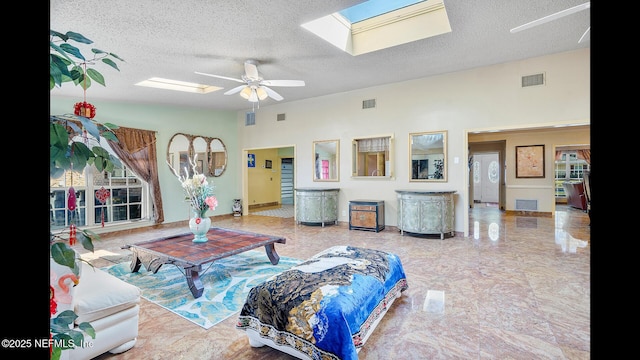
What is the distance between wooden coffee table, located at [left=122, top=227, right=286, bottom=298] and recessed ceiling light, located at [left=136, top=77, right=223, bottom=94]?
3216 mm

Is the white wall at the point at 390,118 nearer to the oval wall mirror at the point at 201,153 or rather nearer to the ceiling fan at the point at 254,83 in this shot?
the oval wall mirror at the point at 201,153

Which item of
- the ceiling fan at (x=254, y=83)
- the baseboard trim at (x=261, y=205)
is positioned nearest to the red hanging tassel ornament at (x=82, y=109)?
the ceiling fan at (x=254, y=83)

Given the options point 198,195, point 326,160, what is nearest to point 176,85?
point 198,195

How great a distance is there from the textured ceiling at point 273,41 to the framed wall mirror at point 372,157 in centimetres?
126

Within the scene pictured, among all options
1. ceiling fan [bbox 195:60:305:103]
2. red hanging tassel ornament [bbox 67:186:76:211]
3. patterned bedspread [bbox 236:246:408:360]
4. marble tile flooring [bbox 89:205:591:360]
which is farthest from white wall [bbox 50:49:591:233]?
patterned bedspread [bbox 236:246:408:360]

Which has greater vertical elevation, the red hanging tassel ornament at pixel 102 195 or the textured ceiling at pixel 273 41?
the textured ceiling at pixel 273 41

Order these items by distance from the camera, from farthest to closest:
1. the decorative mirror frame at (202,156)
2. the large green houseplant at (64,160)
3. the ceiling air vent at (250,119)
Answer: the ceiling air vent at (250,119), the decorative mirror frame at (202,156), the large green houseplant at (64,160)

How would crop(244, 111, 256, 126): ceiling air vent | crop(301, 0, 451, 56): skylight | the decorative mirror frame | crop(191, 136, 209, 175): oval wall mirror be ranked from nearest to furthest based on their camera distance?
crop(301, 0, 451, 56): skylight, the decorative mirror frame, crop(191, 136, 209, 175): oval wall mirror, crop(244, 111, 256, 126): ceiling air vent

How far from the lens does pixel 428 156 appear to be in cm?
592

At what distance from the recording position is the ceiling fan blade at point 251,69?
4531 millimetres

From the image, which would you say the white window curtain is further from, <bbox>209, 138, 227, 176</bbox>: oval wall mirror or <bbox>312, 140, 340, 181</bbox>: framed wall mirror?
<bbox>209, 138, 227, 176</bbox>: oval wall mirror

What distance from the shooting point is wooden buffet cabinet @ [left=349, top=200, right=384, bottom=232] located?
6.12m

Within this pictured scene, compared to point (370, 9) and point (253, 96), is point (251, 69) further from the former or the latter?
point (370, 9)
